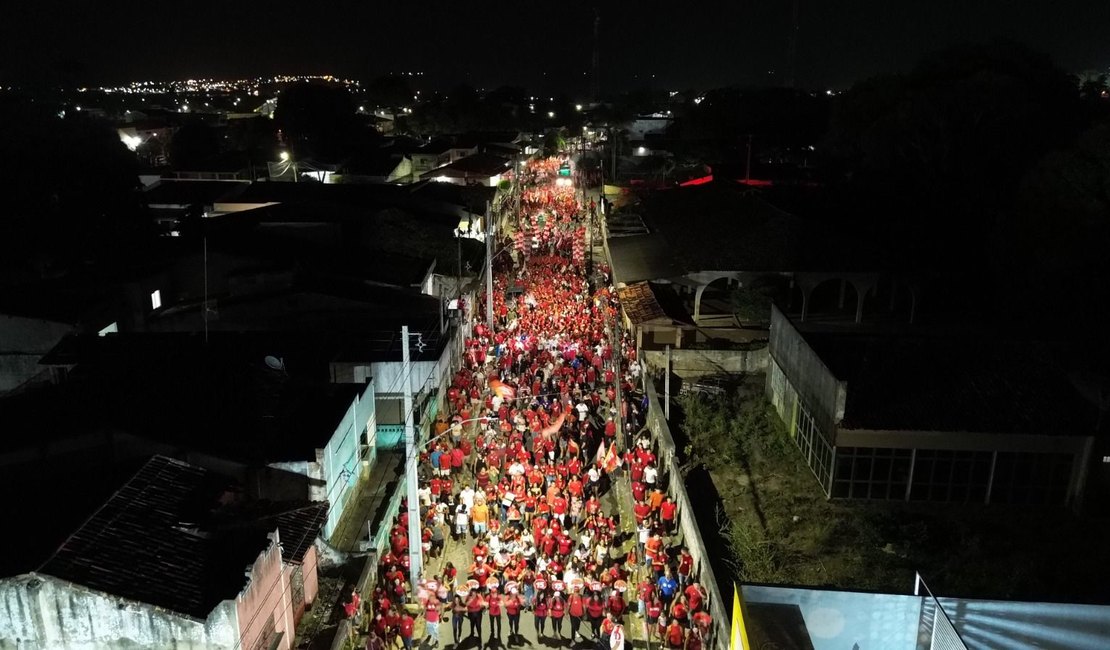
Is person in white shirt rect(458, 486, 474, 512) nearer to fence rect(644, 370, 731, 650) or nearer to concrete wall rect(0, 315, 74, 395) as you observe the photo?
fence rect(644, 370, 731, 650)

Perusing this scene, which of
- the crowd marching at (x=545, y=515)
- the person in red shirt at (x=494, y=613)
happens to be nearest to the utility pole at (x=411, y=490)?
the crowd marching at (x=545, y=515)

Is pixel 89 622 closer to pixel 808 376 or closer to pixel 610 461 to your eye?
pixel 610 461

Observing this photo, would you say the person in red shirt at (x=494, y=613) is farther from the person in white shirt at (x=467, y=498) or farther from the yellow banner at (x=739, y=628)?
the yellow banner at (x=739, y=628)

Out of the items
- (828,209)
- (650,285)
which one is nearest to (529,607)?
(650,285)

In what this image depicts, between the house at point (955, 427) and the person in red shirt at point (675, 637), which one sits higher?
the house at point (955, 427)

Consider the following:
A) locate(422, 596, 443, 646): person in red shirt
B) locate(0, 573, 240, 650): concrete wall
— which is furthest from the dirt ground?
locate(0, 573, 240, 650): concrete wall

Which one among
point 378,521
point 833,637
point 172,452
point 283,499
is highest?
point 833,637

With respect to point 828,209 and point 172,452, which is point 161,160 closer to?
point 828,209
